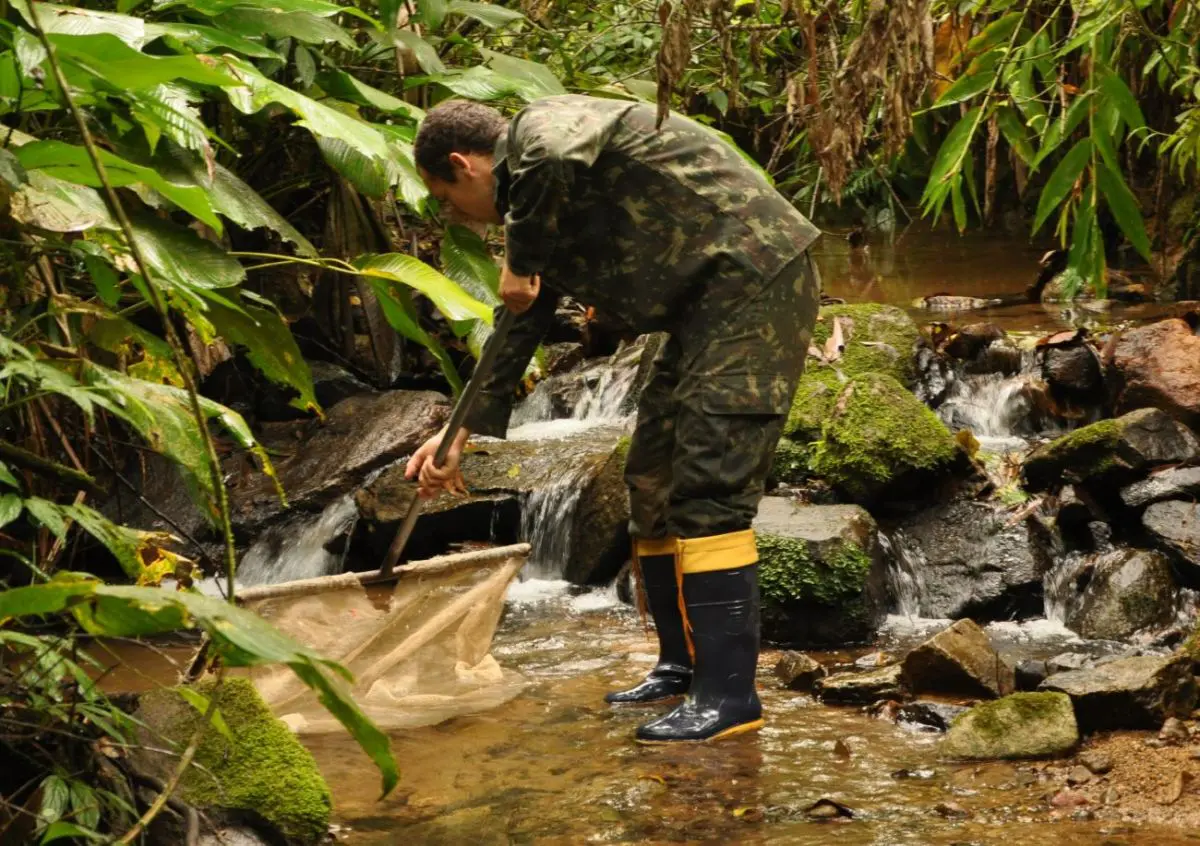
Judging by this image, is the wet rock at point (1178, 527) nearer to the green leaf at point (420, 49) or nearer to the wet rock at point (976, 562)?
the wet rock at point (976, 562)

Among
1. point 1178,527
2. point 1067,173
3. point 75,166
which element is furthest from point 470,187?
point 1178,527

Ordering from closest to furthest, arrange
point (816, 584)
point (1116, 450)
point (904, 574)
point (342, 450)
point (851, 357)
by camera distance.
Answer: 1. point (816, 584)
2. point (904, 574)
3. point (1116, 450)
4. point (851, 357)
5. point (342, 450)

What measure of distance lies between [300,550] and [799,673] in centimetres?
326

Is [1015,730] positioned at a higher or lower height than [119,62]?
lower

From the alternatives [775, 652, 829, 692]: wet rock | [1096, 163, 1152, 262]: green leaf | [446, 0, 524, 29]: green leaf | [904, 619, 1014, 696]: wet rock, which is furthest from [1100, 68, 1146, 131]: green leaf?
[446, 0, 524, 29]: green leaf

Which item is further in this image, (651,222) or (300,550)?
(300,550)

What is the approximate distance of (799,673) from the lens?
412 centimetres

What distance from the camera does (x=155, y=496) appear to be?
692 centimetres

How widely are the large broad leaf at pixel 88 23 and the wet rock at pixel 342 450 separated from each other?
11.5 feet

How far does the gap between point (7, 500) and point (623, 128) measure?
1.75m

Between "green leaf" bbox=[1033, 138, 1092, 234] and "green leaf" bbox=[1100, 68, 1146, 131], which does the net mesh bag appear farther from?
"green leaf" bbox=[1100, 68, 1146, 131]

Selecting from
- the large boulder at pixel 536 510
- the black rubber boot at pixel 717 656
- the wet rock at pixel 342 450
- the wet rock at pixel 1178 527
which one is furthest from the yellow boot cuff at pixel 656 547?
the wet rock at pixel 342 450

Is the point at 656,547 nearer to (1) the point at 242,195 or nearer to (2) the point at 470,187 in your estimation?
(2) the point at 470,187

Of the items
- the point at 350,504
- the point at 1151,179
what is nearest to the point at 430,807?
the point at 350,504
